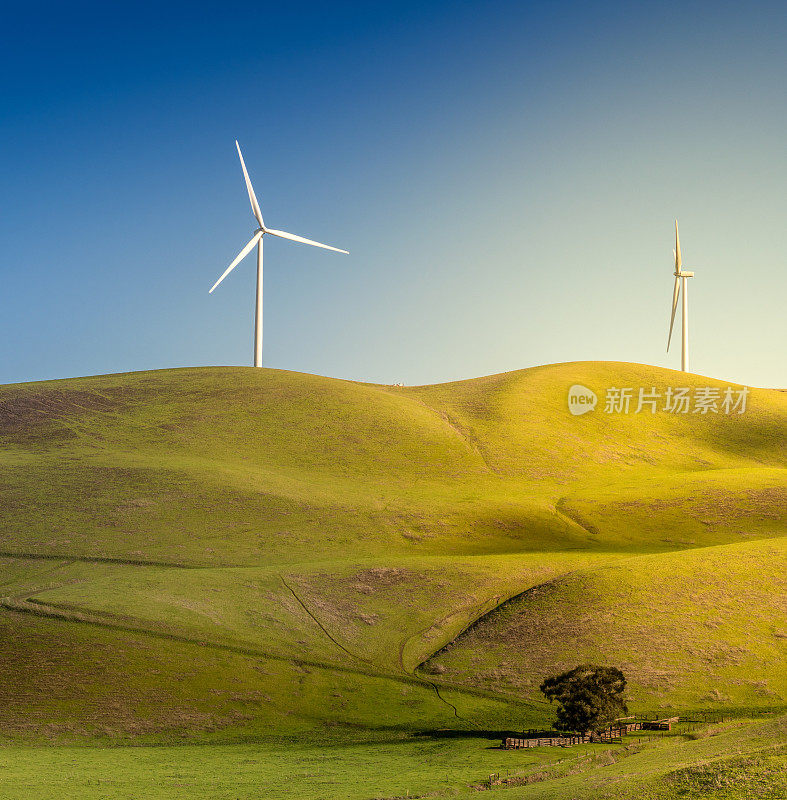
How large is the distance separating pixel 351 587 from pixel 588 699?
955 inches

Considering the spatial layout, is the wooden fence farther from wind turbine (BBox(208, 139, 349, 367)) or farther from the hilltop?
wind turbine (BBox(208, 139, 349, 367))

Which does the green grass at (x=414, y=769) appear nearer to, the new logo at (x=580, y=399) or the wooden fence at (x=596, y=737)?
the wooden fence at (x=596, y=737)

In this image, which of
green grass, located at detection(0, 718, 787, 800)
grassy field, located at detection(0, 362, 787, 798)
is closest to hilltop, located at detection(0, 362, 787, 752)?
A: grassy field, located at detection(0, 362, 787, 798)

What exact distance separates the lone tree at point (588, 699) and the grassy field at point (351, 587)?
2833 mm

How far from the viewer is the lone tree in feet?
121

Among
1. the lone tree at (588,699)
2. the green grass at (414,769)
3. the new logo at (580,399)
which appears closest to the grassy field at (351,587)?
the green grass at (414,769)

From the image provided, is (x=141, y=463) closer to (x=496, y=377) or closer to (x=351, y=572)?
(x=351, y=572)

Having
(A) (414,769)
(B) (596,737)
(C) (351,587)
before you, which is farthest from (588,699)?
(C) (351,587)

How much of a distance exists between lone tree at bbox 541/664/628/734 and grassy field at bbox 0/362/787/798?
2833mm

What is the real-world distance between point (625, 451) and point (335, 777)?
8317 cm

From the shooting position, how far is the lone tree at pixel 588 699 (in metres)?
37.0

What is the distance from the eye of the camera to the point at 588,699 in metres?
37.4

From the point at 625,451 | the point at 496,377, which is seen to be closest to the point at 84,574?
the point at 625,451

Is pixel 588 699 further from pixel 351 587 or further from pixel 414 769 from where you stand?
pixel 351 587
